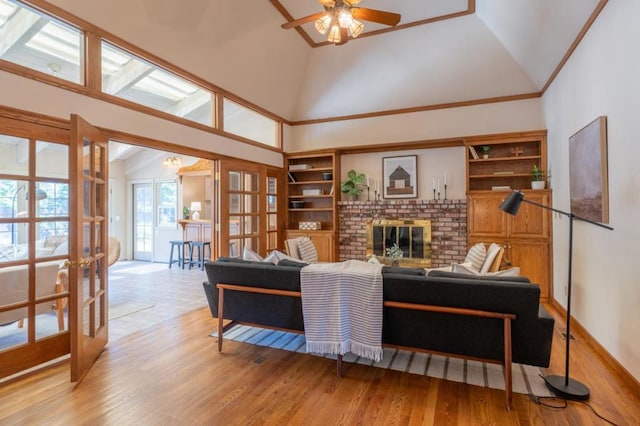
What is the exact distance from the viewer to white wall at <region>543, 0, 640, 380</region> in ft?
7.55

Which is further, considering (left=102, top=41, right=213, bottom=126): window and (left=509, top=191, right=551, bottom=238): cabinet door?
(left=509, top=191, right=551, bottom=238): cabinet door

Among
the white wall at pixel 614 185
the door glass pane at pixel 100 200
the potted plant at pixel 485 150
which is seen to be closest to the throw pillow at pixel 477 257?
the white wall at pixel 614 185

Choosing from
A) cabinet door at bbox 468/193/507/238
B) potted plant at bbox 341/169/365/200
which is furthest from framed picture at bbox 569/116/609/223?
potted plant at bbox 341/169/365/200

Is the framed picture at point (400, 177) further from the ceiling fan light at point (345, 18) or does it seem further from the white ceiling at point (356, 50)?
the ceiling fan light at point (345, 18)

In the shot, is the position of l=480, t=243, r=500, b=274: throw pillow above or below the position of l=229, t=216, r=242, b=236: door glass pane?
below

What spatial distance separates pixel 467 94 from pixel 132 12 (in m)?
4.70

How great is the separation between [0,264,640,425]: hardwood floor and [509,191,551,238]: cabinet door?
6.50ft

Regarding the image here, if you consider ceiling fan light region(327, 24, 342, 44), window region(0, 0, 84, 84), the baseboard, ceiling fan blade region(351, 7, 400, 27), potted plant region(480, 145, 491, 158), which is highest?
ceiling fan blade region(351, 7, 400, 27)

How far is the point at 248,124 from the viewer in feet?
18.1

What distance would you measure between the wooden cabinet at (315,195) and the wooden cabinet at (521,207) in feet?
7.73

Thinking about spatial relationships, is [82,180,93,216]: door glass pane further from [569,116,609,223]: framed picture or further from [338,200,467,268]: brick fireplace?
[569,116,609,223]: framed picture

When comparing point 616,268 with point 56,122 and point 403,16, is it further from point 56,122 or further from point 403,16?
point 56,122

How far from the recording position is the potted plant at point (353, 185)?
607 centimetres

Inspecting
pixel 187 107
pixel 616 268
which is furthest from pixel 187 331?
pixel 616 268
